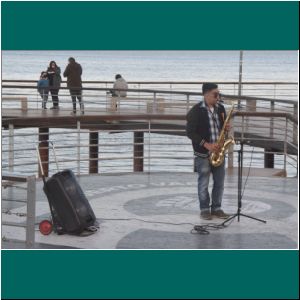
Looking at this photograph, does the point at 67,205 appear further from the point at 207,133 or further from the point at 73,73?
the point at 73,73

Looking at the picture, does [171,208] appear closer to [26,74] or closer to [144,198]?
[144,198]

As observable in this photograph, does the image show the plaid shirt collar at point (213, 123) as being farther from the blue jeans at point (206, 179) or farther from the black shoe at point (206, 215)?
the black shoe at point (206, 215)

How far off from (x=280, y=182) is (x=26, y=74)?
7527cm

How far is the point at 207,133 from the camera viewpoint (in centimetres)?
882

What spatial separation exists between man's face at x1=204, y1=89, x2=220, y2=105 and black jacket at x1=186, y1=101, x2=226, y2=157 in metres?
0.09

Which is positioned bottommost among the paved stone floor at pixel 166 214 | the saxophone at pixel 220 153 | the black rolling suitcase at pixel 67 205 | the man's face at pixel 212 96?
the paved stone floor at pixel 166 214

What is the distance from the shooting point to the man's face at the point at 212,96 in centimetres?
865

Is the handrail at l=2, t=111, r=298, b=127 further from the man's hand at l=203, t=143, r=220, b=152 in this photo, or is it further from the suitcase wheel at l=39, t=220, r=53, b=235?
the suitcase wheel at l=39, t=220, r=53, b=235

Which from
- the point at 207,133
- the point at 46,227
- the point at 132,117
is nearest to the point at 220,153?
the point at 207,133

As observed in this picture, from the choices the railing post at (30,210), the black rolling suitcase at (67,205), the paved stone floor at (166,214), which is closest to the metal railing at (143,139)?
the paved stone floor at (166,214)

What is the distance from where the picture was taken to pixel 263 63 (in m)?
123

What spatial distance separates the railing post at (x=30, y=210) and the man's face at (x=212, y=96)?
229 cm

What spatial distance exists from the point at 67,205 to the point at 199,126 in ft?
5.45

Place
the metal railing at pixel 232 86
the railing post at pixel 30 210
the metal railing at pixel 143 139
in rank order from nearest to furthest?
1. the railing post at pixel 30 210
2. the metal railing at pixel 143 139
3. the metal railing at pixel 232 86
